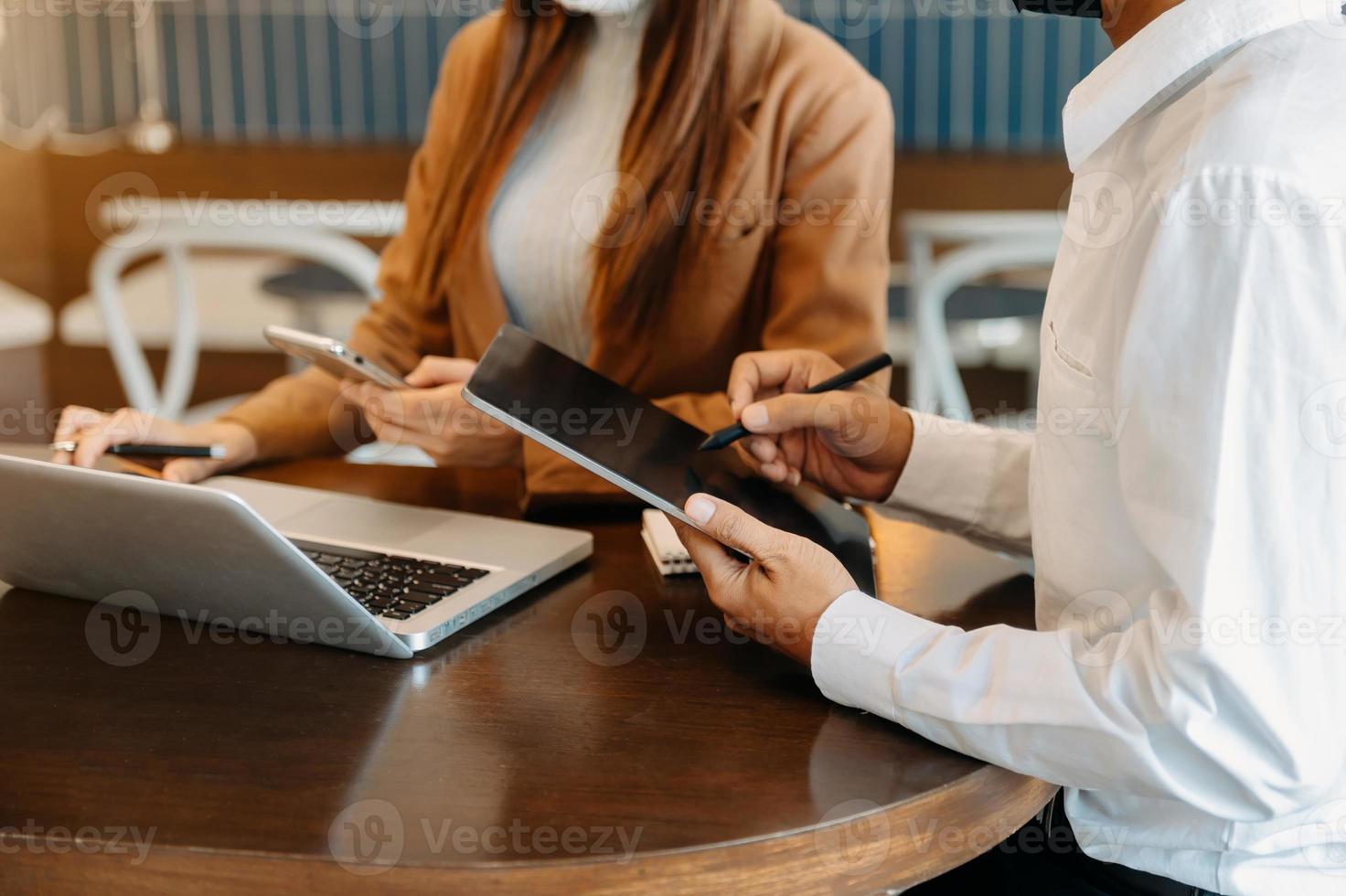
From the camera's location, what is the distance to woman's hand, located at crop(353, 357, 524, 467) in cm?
125

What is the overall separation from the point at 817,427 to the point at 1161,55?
1.38 feet

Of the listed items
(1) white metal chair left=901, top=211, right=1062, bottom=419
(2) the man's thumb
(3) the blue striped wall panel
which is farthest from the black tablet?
(3) the blue striped wall panel

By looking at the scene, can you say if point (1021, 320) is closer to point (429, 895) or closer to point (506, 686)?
point (506, 686)

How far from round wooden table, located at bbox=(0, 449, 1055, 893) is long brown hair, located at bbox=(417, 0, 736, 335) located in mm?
568

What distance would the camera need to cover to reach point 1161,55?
796 mm

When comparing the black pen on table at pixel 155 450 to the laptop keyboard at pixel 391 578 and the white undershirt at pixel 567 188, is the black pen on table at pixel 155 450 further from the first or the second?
the white undershirt at pixel 567 188

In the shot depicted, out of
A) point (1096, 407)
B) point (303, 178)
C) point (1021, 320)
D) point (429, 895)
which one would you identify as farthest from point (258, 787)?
point (303, 178)

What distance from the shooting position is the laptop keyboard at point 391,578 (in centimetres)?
96

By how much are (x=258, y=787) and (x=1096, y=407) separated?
540mm

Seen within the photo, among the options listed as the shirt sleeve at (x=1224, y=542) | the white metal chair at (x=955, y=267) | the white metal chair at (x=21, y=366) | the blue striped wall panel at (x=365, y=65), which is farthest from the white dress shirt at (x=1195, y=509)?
the blue striped wall panel at (x=365, y=65)

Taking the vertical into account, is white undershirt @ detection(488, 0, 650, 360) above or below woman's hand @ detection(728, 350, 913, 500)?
above

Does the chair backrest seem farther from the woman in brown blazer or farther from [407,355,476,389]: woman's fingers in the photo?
[407,355,476,389]: woman's fingers

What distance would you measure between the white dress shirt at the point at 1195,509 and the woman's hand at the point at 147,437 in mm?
722

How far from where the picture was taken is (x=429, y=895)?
2.18 ft
